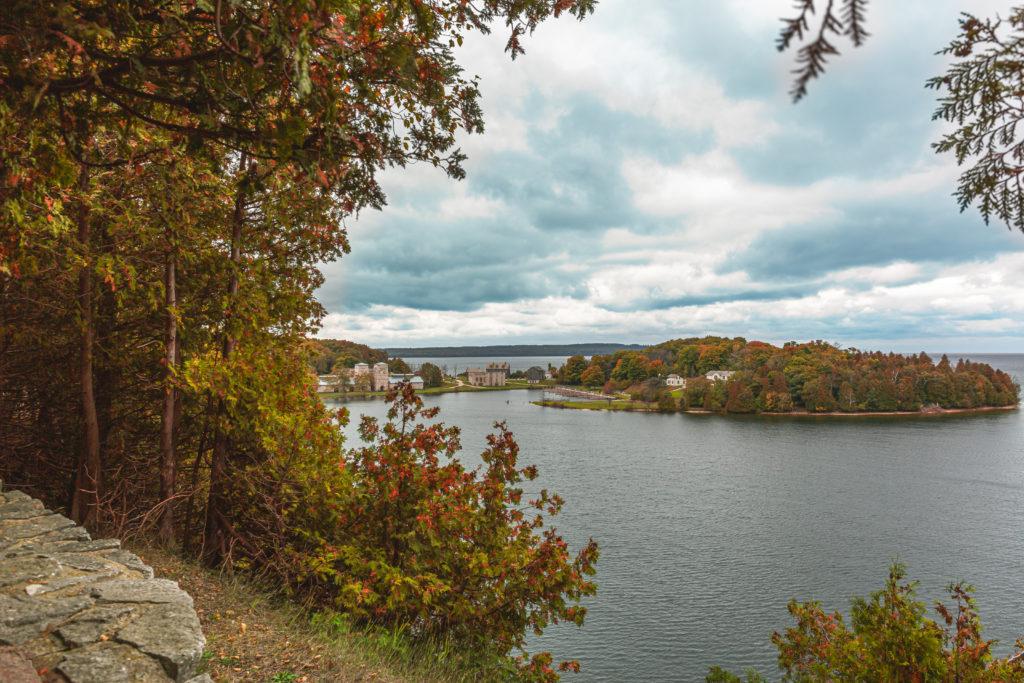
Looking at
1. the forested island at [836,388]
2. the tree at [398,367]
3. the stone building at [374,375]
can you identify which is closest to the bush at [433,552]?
the forested island at [836,388]

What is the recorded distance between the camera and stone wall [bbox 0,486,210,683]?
10.5 feet

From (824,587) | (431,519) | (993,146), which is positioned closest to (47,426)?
(431,519)

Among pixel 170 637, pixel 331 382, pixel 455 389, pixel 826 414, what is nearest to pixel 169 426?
pixel 170 637

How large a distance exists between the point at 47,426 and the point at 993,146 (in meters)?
11.9

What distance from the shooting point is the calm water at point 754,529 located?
18.3 meters

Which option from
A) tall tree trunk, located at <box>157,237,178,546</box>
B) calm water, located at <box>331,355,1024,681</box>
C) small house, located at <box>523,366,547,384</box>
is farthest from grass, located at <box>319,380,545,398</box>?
tall tree trunk, located at <box>157,237,178,546</box>

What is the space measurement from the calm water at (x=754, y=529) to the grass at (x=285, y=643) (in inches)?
428

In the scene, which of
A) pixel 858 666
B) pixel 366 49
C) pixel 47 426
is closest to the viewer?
pixel 366 49

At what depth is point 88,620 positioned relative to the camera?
3645mm

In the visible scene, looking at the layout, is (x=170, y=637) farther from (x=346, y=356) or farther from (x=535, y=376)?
(x=535, y=376)

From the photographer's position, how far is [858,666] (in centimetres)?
830

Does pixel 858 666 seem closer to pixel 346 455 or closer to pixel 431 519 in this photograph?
pixel 431 519

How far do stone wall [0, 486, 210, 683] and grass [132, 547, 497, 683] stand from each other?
19.9 inches

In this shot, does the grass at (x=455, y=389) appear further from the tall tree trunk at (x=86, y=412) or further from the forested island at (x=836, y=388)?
the tall tree trunk at (x=86, y=412)
